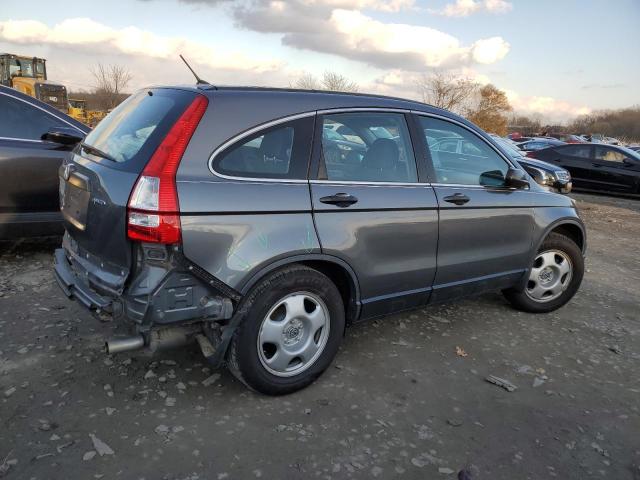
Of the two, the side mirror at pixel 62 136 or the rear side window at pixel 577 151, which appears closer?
the side mirror at pixel 62 136

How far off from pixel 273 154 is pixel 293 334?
1.09 metres

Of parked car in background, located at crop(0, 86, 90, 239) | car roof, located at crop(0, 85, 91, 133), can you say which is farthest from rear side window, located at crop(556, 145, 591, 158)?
parked car in background, located at crop(0, 86, 90, 239)

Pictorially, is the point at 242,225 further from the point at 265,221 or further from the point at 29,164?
the point at 29,164

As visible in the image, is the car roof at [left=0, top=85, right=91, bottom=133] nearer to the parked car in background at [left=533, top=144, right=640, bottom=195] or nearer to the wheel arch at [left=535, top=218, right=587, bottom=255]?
the wheel arch at [left=535, top=218, right=587, bottom=255]

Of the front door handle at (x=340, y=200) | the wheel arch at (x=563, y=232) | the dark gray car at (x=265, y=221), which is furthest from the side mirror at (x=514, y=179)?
the front door handle at (x=340, y=200)

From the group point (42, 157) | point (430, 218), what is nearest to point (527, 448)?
point (430, 218)

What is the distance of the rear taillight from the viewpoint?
249 cm

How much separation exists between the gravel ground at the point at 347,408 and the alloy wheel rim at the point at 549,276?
0.39 meters

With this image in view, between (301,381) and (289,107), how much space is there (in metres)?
1.67

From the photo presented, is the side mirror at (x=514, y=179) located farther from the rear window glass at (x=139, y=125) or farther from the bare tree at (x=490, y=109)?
the bare tree at (x=490, y=109)

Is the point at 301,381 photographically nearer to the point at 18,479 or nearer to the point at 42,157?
the point at 18,479

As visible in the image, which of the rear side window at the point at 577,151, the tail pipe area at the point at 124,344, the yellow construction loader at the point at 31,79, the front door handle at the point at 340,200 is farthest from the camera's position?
the yellow construction loader at the point at 31,79

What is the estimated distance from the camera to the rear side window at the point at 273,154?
2.74 meters

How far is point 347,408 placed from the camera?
2998 mm
